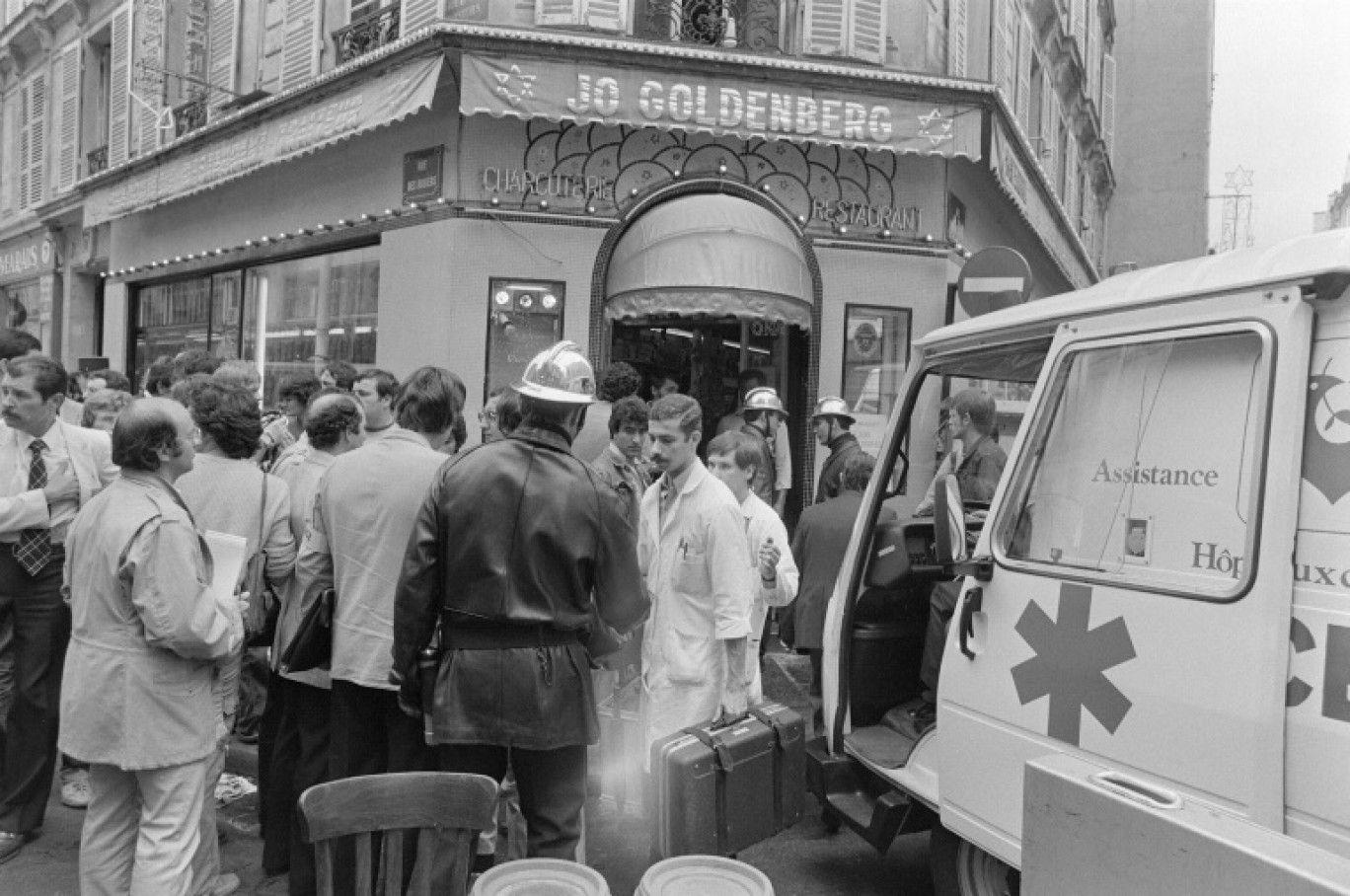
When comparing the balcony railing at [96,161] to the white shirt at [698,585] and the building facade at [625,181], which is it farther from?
the white shirt at [698,585]

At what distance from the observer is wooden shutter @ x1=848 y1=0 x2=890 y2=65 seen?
1006cm

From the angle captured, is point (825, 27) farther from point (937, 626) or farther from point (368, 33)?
point (937, 626)

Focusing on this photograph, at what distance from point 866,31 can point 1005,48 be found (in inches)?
148

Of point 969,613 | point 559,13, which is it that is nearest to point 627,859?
point 969,613

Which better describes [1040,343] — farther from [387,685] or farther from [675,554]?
[387,685]

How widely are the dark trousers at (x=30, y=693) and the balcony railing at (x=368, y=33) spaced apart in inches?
297

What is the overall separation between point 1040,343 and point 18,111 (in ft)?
73.0

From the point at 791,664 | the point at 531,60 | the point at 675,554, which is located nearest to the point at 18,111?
the point at 531,60

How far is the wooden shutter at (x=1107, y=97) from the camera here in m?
25.0

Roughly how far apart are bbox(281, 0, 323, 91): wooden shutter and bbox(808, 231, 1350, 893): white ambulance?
32.3ft

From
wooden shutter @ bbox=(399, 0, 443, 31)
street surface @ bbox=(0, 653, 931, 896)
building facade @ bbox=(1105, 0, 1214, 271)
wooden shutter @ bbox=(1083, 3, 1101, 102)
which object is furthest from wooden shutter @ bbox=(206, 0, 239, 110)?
building facade @ bbox=(1105, 0, 1214, 271)

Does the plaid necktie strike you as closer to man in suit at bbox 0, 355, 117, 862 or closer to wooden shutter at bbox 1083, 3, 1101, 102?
man in suit at bbox 0, 355, 117, 862

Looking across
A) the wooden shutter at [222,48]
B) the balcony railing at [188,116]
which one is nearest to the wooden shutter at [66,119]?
the balcony railing at [188,116]

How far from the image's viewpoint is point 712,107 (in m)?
9.50
